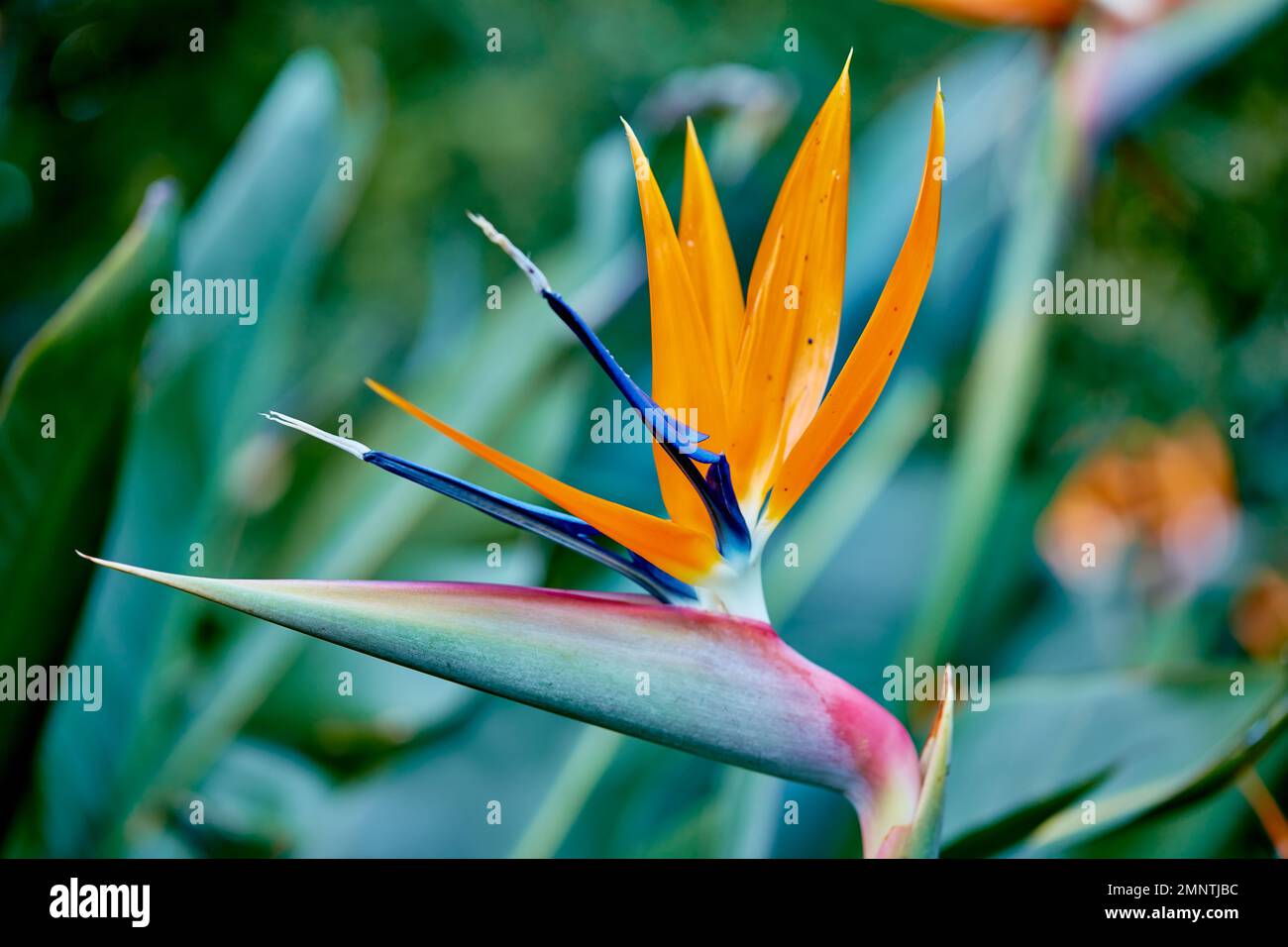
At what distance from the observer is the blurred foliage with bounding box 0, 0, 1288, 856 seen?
0.67 m

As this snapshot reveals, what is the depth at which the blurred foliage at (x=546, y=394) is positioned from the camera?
670 mm

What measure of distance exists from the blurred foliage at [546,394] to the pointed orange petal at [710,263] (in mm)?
268

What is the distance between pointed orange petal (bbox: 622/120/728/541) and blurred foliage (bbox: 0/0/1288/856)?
0.79 ft

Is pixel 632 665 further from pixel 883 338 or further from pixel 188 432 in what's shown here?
pixel 188 432

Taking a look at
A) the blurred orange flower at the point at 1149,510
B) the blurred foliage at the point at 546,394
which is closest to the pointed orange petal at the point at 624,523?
the blurred foliage at the point at 546,394

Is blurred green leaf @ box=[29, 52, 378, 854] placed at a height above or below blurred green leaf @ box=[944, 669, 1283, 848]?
above

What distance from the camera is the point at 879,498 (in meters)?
0.99

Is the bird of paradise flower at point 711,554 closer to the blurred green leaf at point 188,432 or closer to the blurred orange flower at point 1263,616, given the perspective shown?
the blurred green leaf at point 188,432

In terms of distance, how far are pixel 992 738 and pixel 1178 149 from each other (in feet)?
2.72

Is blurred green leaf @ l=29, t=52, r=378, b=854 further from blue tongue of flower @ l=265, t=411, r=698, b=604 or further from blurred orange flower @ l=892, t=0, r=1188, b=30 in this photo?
blurred orange flower @ l=892, t=0, r=1188, b=30

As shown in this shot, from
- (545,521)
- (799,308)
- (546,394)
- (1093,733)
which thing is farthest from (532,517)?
(546,394)

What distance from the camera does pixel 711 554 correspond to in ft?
1.40

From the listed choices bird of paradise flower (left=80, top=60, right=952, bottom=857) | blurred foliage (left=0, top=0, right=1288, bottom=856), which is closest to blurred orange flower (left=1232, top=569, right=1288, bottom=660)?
blurred foliage (left=0, top=0, right=1288, bottom=856)

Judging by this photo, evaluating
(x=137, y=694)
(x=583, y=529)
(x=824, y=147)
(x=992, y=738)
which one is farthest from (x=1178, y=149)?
(x=137, y=694)
